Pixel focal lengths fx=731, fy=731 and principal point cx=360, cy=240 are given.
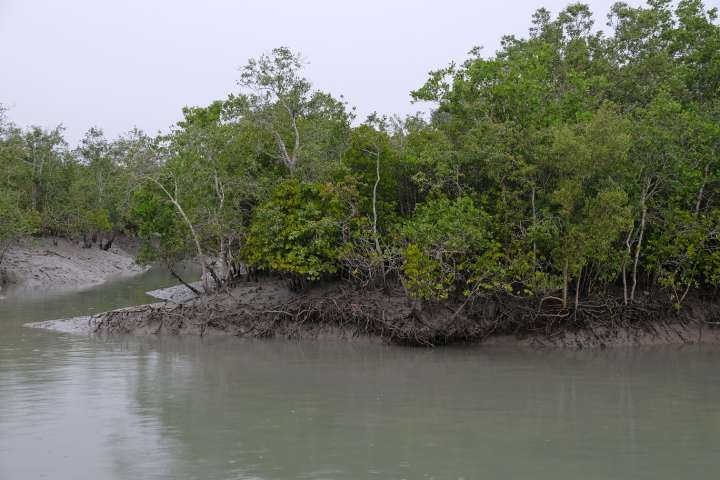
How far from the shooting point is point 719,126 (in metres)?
19.5

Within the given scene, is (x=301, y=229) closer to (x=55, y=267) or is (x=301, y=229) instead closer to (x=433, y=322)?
(x=433, y=322)

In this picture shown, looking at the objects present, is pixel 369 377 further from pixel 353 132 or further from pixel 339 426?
pixel 353 132

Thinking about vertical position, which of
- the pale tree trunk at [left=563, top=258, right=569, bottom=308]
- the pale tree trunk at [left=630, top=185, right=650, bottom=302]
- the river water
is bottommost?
the river water

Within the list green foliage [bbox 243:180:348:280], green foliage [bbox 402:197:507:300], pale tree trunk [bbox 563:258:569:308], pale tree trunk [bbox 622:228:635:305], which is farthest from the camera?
green foliage [bbox 243:180:348:280]

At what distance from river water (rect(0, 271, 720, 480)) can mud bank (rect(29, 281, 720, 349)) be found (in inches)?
29.2

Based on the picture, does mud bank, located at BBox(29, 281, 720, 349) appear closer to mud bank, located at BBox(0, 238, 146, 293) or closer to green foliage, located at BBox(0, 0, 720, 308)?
green foliage, located at BBox(0, 0, 720, 308)

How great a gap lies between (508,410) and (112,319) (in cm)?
1423

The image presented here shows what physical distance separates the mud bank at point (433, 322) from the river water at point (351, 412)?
0.74 metres

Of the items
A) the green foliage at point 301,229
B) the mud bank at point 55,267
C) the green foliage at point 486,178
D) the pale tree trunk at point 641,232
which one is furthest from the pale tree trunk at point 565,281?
the mud bank at point 55,267

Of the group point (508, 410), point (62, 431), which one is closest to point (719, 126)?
point (508, 410)

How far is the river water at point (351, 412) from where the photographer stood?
9.87 m

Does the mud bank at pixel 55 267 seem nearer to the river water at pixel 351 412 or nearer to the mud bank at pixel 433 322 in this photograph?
the mud bank at pixel 433 322

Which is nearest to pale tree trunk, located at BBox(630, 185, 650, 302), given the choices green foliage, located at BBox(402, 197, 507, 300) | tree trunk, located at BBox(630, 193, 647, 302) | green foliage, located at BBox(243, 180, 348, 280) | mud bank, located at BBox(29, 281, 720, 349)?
tree trunk, located at BBox(630, 193, 647, 302)

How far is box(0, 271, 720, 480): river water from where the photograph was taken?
32.4ft
